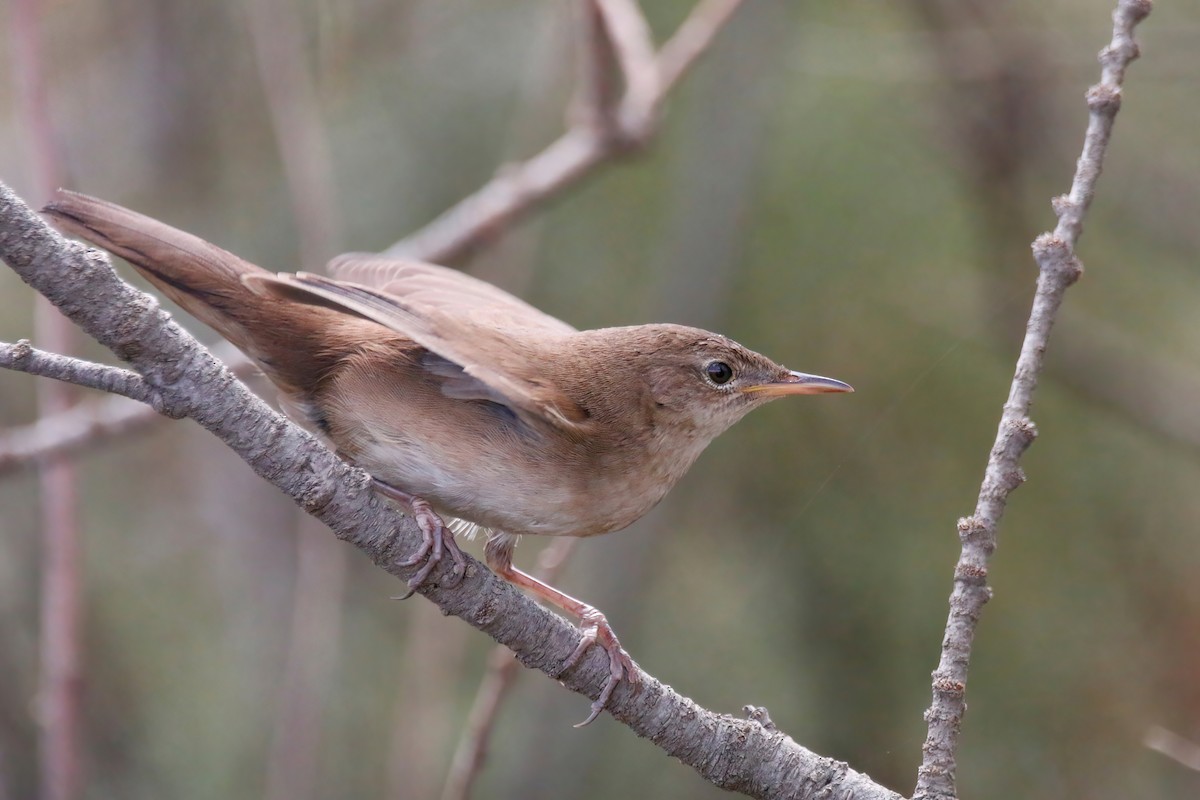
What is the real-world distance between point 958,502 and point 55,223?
344 centimetres

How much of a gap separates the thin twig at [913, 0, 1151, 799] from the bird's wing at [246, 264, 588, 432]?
1.05 m

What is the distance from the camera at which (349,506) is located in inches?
88.6

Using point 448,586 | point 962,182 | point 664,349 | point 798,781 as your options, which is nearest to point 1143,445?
point 962,182

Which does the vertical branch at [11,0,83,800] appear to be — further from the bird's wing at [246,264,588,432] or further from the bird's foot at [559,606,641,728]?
the bird's foot at [559,606,641,728]

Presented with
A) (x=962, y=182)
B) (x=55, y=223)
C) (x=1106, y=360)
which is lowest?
(x=1106, y=360)

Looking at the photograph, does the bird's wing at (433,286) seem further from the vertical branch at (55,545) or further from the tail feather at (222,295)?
the vertical branch at (55,545)

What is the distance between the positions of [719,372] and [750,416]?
65.3 inches

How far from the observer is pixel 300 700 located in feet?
13.3

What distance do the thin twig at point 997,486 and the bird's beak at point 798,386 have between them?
99 centimetres

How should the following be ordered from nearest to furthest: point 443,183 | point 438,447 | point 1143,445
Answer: point 438,447 < point 1143,445 < point 443,183

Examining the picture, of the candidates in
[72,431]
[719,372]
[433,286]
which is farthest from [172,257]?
[719,372]

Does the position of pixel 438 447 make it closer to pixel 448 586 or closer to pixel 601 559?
pixel 448 586

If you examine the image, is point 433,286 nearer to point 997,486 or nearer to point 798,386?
point 798,386

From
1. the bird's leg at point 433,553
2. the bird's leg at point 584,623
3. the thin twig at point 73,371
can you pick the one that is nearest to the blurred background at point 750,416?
the bird's leg at point 584,623
